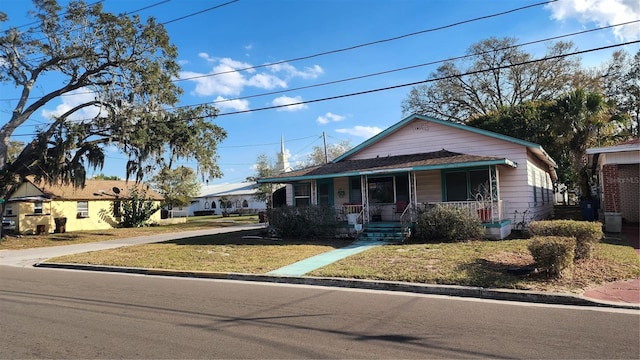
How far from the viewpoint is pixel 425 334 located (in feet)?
17.9

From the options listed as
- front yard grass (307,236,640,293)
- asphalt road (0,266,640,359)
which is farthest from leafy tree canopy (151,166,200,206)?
asphalt road (0,266,640,359)

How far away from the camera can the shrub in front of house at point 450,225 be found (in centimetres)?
1402

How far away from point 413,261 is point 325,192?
9820 millimetres

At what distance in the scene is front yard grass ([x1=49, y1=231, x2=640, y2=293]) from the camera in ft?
27.1

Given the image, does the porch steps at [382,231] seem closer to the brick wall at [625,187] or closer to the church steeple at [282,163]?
the brick wall at [625,187]

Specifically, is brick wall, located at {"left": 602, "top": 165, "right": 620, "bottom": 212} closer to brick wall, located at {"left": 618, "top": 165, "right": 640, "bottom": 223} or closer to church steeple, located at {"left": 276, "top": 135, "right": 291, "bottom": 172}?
brick wall, located at {"left": 618, "top": 165, "right": 640, "bottom": 223}

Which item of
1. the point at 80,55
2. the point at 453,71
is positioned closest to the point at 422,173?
the point at 80,55

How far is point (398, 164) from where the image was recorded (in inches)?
664

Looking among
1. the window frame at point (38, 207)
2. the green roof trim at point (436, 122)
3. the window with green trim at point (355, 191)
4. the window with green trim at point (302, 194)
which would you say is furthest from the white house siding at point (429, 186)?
the window frame at point (38, 207)

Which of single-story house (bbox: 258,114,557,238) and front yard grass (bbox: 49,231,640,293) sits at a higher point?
single-story house (bbox: 258,114,557,238)

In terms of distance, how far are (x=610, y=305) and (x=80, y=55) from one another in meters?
24.2

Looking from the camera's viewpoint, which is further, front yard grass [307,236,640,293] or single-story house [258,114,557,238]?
single-story house [258,114,557,238]

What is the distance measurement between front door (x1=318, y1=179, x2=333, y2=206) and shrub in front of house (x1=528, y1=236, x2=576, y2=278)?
1217 cm

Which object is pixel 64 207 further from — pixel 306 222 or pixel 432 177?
pixel 432 177
